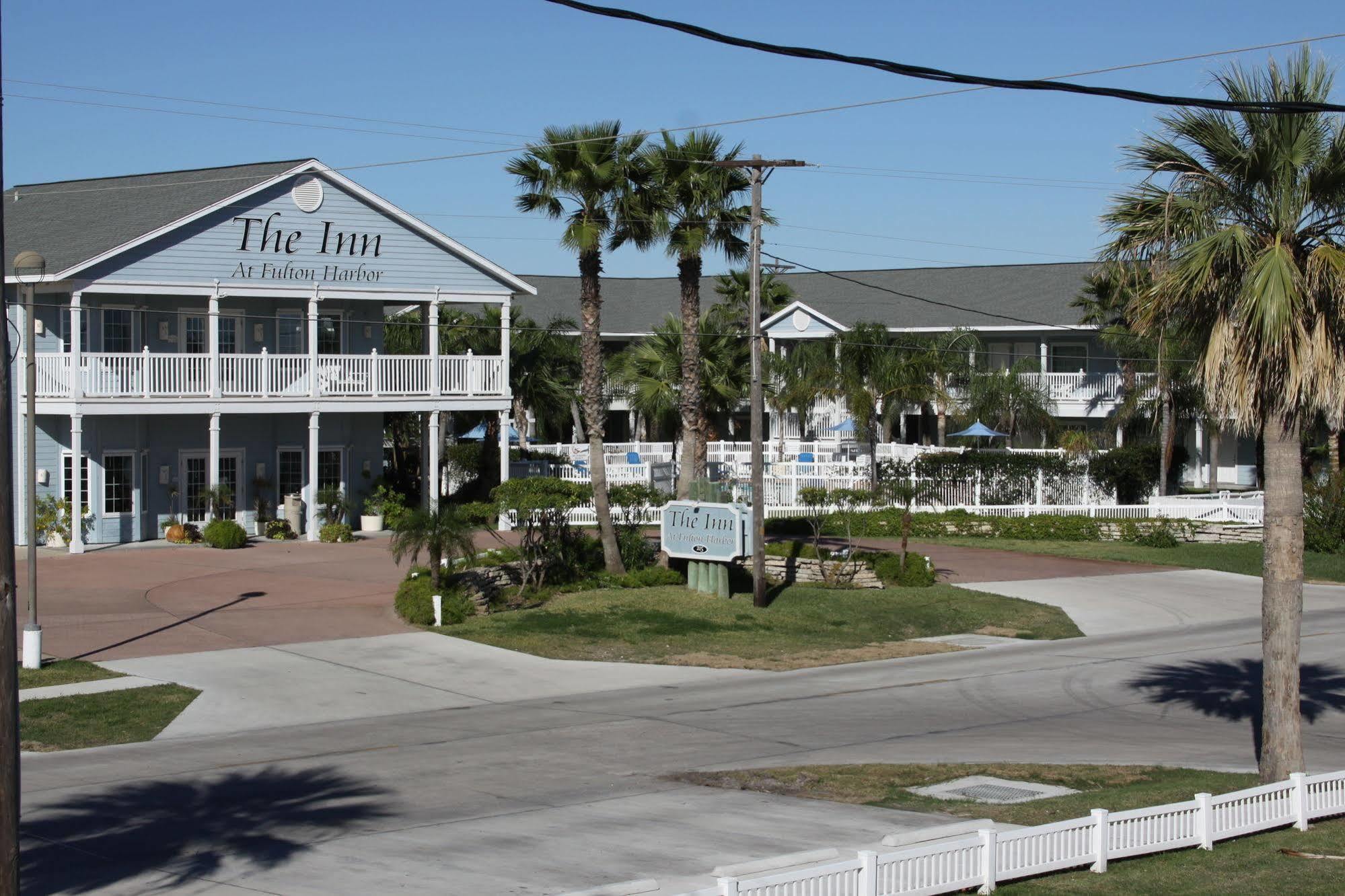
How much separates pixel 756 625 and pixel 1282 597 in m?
13.9

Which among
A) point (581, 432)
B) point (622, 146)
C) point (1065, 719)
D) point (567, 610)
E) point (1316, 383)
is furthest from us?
point (581, 432)

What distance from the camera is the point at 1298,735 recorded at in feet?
43.3

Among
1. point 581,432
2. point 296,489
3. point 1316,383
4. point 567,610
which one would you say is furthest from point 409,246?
point 1316,383

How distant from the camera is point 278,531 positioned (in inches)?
1433

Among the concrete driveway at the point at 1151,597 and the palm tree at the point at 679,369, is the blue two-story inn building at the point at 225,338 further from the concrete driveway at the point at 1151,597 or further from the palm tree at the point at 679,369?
the concrete driveway at the point at 1151,597

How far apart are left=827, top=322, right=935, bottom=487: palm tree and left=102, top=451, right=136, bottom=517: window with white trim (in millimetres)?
20313

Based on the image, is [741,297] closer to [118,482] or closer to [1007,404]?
[1007,404]

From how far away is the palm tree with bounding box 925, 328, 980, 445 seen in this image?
45938 mm

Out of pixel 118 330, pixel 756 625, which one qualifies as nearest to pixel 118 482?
pixel 118 330

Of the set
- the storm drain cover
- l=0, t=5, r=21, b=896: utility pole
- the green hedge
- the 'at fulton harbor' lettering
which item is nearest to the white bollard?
the storm drain cover

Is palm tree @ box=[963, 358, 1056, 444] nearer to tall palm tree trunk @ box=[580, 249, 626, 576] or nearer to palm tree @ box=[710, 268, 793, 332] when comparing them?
palm tree @ box=[710, 268, 793, 332]

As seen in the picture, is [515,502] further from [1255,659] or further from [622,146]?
[1255,659]

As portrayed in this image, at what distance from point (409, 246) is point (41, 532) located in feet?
37.5

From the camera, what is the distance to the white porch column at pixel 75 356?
3212 cm
